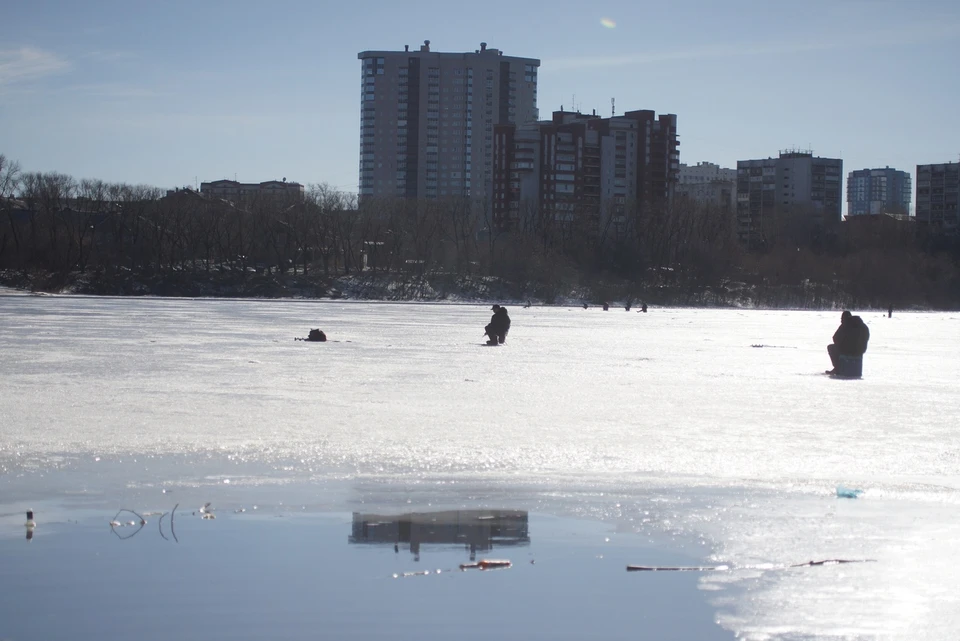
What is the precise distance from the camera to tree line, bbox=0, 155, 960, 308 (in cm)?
8331

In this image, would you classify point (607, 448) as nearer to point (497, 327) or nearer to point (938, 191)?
point (497, 327)

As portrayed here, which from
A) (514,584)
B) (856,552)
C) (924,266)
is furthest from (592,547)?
(924,266)

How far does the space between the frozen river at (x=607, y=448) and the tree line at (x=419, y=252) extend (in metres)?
65.9

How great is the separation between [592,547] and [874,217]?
118 metres

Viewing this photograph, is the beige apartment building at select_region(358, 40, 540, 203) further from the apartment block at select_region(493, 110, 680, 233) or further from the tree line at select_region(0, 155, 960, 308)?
the tree line at select_region(0, 155, 960, 308)

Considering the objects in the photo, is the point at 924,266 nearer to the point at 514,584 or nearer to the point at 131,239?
the point at 131,239

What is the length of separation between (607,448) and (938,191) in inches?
6051

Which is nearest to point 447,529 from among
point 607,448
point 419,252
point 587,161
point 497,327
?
point 607,448

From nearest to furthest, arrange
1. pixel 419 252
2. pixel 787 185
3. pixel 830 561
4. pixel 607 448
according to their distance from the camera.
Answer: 1. pixel 830 561
2. pixel 607 448
3. pixel 419 252
4. pixel 787 185

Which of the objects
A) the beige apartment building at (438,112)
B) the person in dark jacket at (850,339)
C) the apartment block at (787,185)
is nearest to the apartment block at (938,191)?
the apartment block at (787,185)

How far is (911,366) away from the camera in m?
20.1

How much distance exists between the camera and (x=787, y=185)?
146 metres

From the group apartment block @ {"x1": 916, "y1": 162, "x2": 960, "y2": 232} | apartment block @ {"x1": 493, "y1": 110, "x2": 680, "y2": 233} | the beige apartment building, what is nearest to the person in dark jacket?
apartment block @ {"x1": 493, "y1": 110, "x2": 680, "y2": 233}

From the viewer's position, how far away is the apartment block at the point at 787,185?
144375 millimetres
